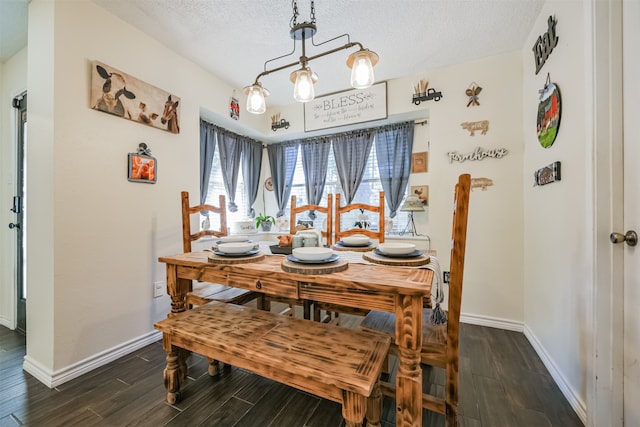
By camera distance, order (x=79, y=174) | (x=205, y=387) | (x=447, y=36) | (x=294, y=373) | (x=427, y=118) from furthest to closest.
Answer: (x=427, y=118)
(x=447, y=36)
(x=79, y=174)
(x=205, y=387)
(x=294, y=373)

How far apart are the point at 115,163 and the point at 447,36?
289 cm

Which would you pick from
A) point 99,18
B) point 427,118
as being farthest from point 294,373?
point 427,118

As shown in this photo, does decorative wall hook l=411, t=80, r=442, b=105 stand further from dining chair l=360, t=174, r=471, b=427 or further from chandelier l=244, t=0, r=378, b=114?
dining chair l=360, t=174, r=471, b=427

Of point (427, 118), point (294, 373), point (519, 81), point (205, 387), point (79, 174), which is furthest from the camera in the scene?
point (427, 118)

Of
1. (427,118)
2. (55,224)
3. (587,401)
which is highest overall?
(427,118)

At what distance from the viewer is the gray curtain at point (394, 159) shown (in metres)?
3.05

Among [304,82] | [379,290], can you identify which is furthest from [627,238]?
[304,82]

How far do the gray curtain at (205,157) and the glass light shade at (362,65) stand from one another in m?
2.21

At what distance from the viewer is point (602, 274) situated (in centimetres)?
117

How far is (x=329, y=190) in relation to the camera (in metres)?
3.63

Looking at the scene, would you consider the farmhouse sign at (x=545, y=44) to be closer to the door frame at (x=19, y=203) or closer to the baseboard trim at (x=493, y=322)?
the baseboard trim at (x=493, y=322)

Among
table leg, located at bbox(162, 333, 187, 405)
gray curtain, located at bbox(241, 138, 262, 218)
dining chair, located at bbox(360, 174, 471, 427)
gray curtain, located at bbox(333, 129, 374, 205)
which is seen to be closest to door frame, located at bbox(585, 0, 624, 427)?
dining chair, located at bbox(360, 174, 471, 427)

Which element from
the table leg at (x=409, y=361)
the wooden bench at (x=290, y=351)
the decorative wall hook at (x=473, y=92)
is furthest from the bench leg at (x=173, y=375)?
the decorative wall hook at (x=473, y=92)

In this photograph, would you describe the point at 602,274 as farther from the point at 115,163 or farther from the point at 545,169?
the point at 115,163
